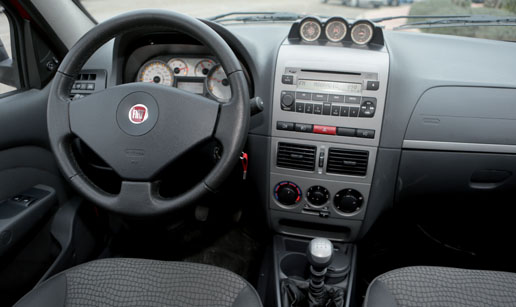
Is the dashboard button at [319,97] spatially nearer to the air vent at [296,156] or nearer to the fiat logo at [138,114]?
the air vent at [296,156]

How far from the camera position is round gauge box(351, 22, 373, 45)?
143 centimetres

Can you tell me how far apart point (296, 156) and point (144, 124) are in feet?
2.13

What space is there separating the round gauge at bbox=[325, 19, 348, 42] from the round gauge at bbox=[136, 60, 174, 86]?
657mm

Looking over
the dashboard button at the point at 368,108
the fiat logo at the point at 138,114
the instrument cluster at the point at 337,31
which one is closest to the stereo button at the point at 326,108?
the dashboard button at the point at 368,108

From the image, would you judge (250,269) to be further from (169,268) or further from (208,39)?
(208,39)

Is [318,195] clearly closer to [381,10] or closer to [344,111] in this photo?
[344,111]

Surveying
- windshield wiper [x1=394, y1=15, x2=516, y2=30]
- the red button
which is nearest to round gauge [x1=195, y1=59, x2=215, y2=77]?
the red button

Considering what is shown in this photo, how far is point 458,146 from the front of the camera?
1.45m

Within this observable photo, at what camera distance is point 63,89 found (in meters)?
1.12

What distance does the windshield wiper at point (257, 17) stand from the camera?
5.61 ft

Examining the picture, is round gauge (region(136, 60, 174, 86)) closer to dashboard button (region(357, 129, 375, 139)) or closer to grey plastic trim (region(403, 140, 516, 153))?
dashboard button (region(357, 129, 375, 139))

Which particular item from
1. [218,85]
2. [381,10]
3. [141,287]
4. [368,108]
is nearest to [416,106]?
[368,108]

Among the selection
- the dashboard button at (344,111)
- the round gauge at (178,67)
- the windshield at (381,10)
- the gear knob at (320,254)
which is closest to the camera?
the gear knob at (320,254)

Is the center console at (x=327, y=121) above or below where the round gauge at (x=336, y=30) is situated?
below
